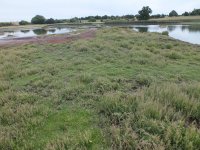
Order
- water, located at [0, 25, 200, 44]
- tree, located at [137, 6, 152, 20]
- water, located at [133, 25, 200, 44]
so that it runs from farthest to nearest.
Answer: tree, located at [137, 6, 152, 20], water, located at [0, 25, 200, 44], water, located at [133, 25, 200, 44]

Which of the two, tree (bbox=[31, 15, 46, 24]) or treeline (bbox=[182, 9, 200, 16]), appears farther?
tree (bbox=[31, 15, 46, 24])

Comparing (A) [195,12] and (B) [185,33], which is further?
(A) [195,12]

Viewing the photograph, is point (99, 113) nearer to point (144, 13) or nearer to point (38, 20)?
point (144, 13)

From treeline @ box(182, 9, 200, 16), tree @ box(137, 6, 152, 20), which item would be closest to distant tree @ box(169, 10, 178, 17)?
treeline @ box(182, 9, 200, 16)

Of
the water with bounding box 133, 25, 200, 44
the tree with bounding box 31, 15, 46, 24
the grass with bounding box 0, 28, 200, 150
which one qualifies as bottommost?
the water with bounding box 133, 25, 200, 44

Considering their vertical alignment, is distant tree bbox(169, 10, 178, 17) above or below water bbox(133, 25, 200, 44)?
above

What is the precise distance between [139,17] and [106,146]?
118 m

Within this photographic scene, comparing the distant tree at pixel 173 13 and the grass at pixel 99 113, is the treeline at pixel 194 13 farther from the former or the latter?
the grass at pixel 99 113

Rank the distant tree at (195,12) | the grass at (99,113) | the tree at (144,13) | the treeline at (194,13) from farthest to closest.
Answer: the treeline at (194,13), the distant tree at (195,12), the tree at (144,13), the grass at (99,113)

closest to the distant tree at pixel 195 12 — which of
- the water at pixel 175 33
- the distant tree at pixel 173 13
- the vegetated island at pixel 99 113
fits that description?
the distant tree at pixel 173 13

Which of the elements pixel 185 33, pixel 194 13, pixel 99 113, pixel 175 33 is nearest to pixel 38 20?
pixel 194 13

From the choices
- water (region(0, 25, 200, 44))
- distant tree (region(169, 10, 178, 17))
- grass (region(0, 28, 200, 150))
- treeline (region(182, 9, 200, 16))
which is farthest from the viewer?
distant tree (region(169, 10, 178, 17))

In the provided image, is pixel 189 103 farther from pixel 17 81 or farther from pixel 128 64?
pixel 17 81

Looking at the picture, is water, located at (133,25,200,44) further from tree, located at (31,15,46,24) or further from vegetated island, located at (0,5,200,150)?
tree, located at (31,15,46,24)
